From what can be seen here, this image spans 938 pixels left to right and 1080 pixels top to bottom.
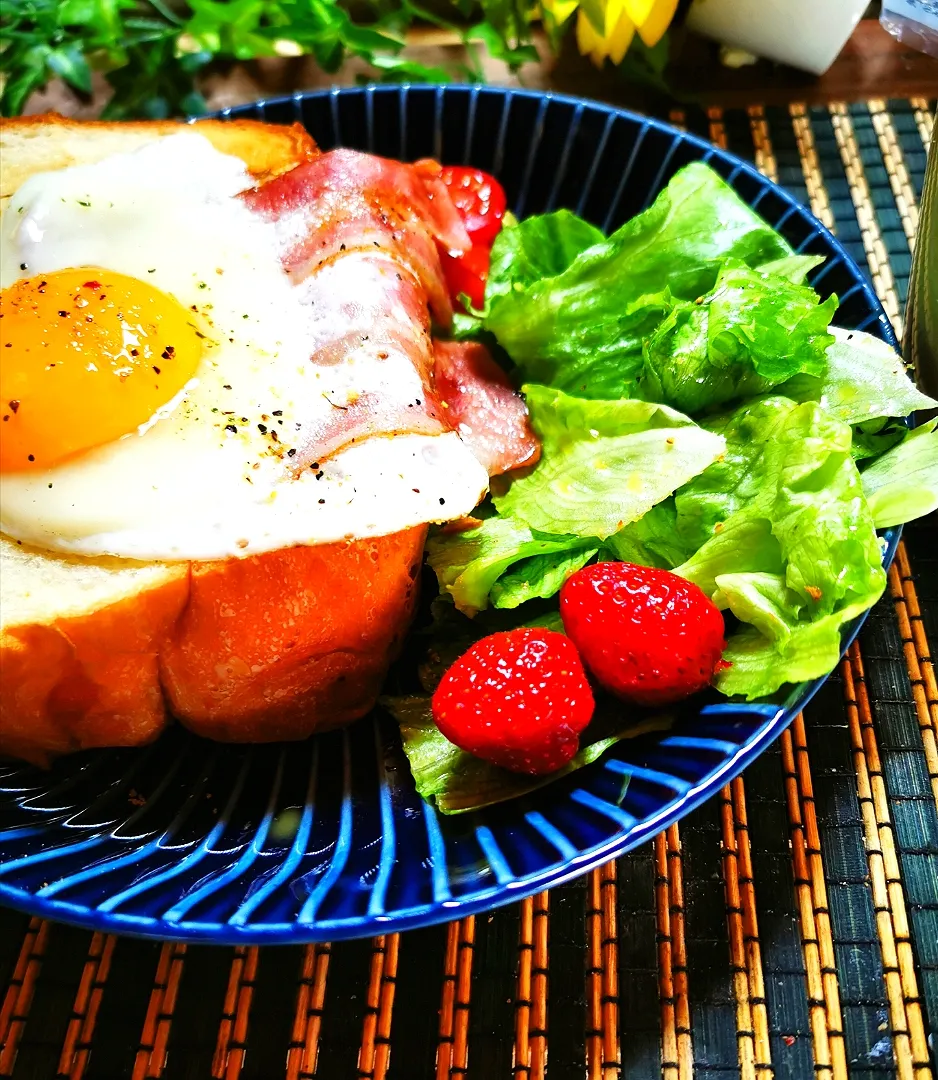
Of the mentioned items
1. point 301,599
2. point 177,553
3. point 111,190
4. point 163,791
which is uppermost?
point 111,190

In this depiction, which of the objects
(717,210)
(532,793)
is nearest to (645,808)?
(532,793)

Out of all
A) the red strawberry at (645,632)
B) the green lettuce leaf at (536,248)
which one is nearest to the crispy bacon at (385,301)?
the green lettuce leaf at (536,248)

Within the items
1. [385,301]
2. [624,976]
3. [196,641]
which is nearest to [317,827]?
[196,641]

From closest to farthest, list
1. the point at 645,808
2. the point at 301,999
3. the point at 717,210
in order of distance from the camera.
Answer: the point at 645,808
the point at 301,999
the point at 717,210

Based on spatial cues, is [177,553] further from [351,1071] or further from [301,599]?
[351,1071]

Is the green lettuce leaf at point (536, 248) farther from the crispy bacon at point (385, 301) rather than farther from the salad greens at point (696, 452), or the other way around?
the crispy bacon at point (385, 301)

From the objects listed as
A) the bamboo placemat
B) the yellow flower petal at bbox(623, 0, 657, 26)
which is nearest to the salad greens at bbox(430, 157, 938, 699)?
the bamboo placemat

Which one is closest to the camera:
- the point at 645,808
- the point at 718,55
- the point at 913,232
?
the point at 645,808

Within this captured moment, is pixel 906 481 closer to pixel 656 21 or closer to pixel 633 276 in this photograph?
pixel 633 276
